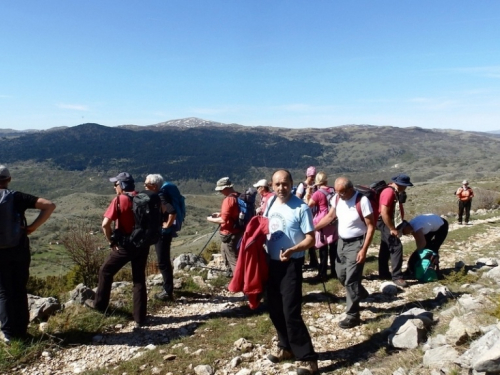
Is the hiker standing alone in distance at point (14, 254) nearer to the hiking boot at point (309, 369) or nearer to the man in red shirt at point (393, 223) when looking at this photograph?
the hiking boot at point (309, 369)

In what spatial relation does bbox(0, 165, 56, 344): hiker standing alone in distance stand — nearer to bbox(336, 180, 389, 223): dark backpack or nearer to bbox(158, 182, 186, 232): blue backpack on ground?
bbox(158, 182, 186, 232): blue backpack on ground

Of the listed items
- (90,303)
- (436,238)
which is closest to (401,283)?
(436,238)

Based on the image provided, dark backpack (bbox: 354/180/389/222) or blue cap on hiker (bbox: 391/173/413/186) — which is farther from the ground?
blue cap on hiker (bbox: 391/173/413/186)

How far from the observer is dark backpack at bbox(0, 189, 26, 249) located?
4344 mm

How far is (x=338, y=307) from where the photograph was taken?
19.6 feet

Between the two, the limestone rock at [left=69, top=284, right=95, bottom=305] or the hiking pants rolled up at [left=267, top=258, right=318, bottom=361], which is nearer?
the hiking pants rolled up at [left=267, top=258, right=318, bottom=361]

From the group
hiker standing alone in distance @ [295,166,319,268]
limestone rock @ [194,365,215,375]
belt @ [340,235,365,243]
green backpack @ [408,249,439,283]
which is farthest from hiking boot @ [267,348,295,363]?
hiker standing alone in distance @ [295,166,319,268]

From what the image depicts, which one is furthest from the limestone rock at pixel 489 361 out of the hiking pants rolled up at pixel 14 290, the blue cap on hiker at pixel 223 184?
the hiking pants rolled up at pixel 14 290

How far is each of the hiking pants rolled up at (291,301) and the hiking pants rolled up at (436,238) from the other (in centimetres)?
442

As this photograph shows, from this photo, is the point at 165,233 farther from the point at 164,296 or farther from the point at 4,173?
the point at 4,173

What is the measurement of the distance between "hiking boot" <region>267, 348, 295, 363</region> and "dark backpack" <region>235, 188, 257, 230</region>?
6.96ft

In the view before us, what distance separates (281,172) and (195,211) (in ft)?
339

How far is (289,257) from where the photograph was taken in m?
3.85

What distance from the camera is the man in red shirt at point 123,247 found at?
17.1 ft
